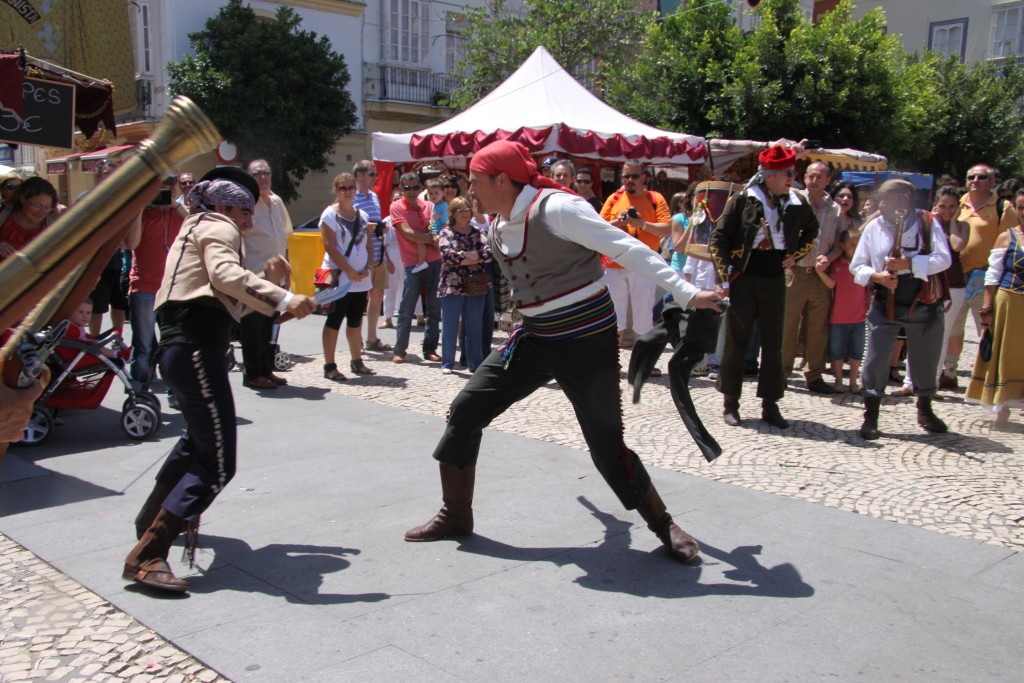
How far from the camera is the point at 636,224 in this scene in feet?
26.0

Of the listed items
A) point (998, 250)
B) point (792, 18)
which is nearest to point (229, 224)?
point (998, 250)

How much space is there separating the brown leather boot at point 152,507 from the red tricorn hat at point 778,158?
15.2 ft

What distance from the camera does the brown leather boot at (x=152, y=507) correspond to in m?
4.07

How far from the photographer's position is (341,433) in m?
6.53

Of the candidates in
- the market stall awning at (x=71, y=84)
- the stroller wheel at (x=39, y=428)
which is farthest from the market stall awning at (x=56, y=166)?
the stroller wheel at (x=39, y=428)

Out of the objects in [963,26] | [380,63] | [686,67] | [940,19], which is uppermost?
[940,19]

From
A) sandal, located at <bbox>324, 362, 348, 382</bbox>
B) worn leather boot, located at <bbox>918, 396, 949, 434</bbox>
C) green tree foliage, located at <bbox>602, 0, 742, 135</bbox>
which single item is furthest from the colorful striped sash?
green tree foliage, located at <bbox>602, 0, 742, 135</bbox>

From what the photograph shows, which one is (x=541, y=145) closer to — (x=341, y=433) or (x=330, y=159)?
(x=341, y=433)

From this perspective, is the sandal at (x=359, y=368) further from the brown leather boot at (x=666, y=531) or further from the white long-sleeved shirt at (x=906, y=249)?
the brown leather boot at (x=666, y=531)

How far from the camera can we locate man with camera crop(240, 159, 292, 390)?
26.0 ft

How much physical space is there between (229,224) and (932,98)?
75.0ft

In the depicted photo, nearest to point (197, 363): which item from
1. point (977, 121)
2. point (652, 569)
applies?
point (652, 569)

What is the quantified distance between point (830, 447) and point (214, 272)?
175 inches

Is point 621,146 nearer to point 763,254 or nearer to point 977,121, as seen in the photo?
point 763,254
